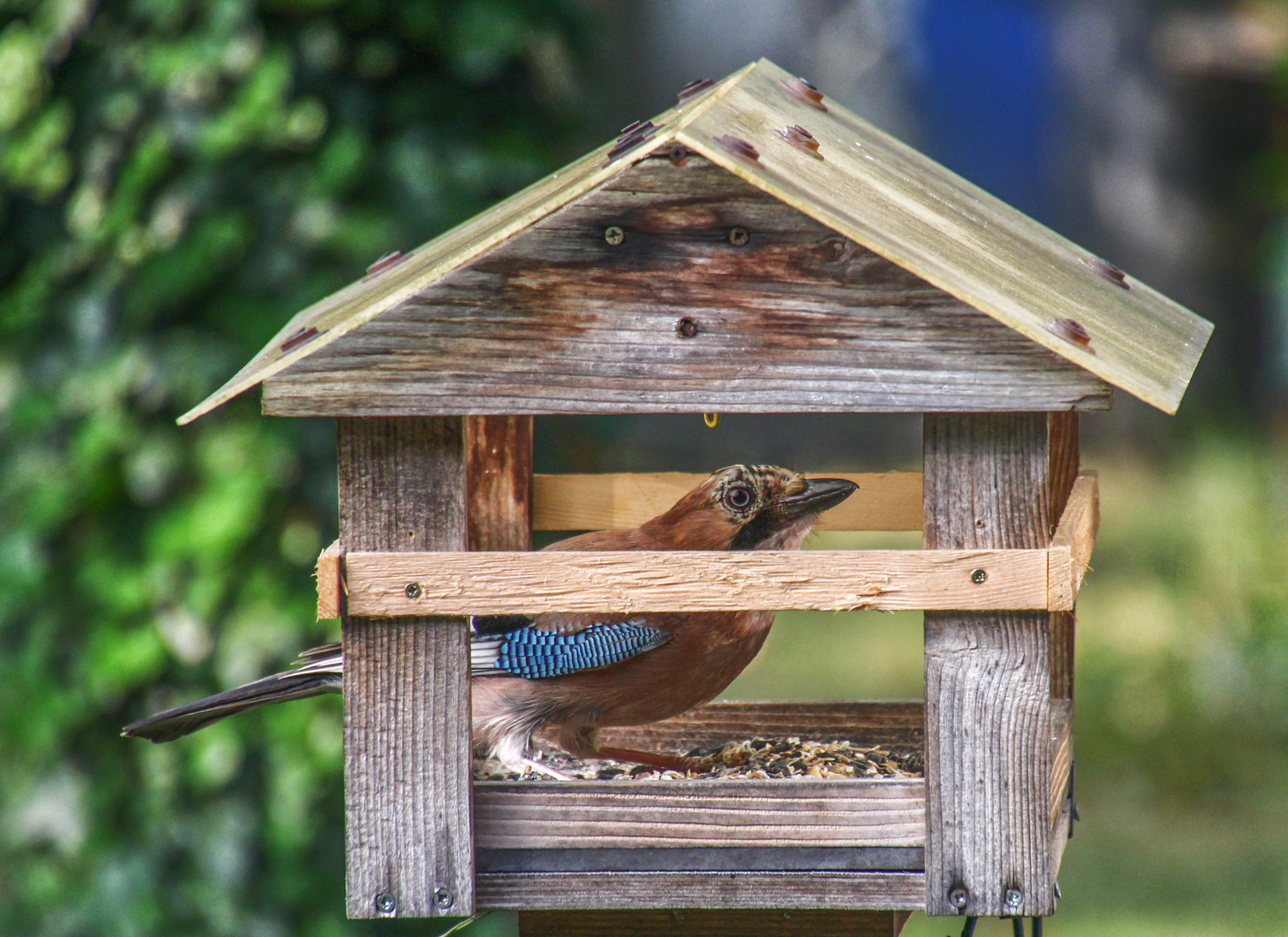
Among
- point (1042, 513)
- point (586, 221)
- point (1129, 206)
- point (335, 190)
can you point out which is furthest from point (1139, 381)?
point (1129, 206)

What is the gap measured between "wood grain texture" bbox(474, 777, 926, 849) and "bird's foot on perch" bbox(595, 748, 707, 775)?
380 mm

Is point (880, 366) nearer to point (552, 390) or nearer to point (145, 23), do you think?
point (552, 390)

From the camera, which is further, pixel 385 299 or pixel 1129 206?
pixel 1129 206

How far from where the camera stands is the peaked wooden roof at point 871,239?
1.91 metres

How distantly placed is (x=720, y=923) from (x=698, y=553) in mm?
774

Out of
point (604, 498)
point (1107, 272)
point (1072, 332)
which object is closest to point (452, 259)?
point (1072, 332)

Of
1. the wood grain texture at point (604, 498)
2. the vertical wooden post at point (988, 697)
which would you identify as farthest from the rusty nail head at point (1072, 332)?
the wood grain texture at point (604, 498)

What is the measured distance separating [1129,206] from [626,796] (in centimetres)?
1009

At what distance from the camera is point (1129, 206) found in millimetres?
11125

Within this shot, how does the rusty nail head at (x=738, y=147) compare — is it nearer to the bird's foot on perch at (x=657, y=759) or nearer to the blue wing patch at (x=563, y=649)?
the blue wing patch at (x=563, y=649)

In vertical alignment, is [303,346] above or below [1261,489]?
above

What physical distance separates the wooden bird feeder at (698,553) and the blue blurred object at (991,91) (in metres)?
8.07

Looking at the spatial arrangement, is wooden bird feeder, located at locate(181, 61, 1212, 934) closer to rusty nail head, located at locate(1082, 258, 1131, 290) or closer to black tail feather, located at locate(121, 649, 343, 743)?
black tail feather, located at locate(121, 649, 343, 743)

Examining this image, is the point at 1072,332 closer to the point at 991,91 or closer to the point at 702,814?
the point at 702,814
